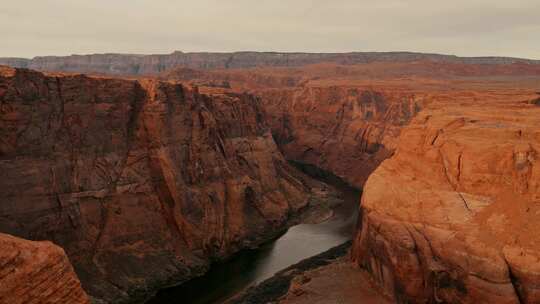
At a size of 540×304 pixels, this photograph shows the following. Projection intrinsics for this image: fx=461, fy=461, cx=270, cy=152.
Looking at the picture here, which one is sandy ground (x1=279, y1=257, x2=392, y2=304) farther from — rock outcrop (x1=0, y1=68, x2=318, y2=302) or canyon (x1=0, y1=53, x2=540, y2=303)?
rock outcrop (x1=0, y1=68, x2=318, y2=302)

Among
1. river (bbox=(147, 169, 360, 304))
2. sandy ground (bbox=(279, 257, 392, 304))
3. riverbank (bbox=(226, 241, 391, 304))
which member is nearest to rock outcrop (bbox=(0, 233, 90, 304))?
river (bbox=(147, 169, 360, 304))

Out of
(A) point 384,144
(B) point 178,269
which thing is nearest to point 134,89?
(B) point 178,269

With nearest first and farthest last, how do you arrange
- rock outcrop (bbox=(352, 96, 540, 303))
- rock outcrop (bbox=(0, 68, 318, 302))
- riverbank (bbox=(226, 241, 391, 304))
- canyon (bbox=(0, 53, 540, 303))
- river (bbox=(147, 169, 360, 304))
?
rock outcrop (bbox=(352, 96, 540, 303))
canyon (bbox=(0, 53, 540, 303))
riverbank (bbox=(226, 241, 391, 304))
rock outcrop (bbox=(0, 68, 318, 302))
river (bbox=(147, 169, 360, 304))

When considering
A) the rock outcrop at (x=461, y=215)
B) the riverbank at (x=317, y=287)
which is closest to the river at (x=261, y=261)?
the riverbank at (x=317, y=287)

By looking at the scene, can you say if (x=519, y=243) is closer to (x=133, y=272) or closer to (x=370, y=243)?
(x=370, y=243)

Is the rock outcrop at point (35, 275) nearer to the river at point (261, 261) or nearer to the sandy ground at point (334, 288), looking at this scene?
the river at point (261, 261)

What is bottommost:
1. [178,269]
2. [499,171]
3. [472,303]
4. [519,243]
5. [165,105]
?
[178,269]
